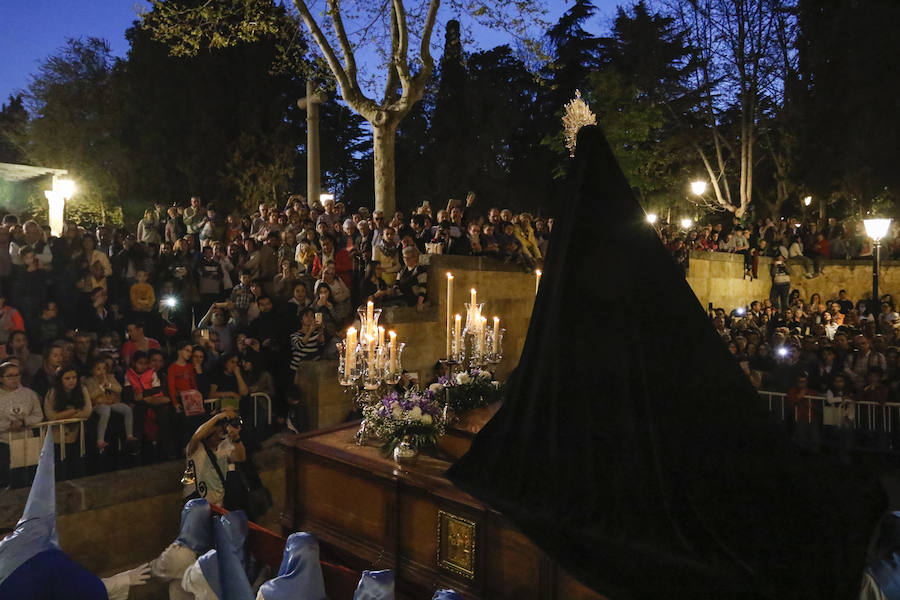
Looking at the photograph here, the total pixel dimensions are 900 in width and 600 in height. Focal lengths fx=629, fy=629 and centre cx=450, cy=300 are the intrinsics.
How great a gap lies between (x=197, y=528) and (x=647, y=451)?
11.9 feet

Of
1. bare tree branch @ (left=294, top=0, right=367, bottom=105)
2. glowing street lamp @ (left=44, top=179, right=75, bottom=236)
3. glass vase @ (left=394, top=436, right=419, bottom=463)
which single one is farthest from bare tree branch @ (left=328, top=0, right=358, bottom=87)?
glass vase @ (left=394, top=436, right=419, bottom=463)

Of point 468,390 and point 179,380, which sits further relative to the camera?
point 179,380

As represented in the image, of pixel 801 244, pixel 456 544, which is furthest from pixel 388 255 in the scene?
pixel 801 244

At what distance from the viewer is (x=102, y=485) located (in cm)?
614

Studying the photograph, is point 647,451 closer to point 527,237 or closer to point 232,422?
point 232,422

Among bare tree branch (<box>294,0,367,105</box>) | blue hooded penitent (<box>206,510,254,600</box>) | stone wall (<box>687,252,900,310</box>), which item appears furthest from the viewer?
stone wall (<box>687,252,900,310</box>)

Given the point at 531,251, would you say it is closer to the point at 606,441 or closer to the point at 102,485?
the point at 102,485

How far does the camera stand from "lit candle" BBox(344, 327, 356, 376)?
517 cm

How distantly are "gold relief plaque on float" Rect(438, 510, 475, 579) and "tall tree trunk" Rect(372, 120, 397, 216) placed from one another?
987 centimetres

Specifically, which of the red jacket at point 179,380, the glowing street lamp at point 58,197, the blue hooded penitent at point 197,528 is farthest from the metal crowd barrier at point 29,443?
the glowing street lamp at point 58,197

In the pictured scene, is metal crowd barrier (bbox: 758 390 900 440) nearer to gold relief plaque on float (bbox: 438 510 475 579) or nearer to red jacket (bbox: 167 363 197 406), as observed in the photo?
gold relief plaque on float (bbox: 438 510 475 579)

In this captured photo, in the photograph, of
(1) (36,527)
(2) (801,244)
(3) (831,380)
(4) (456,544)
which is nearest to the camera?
(1) (36,527)

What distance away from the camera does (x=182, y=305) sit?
922cm

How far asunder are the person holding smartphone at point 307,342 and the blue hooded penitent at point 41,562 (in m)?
4.81
